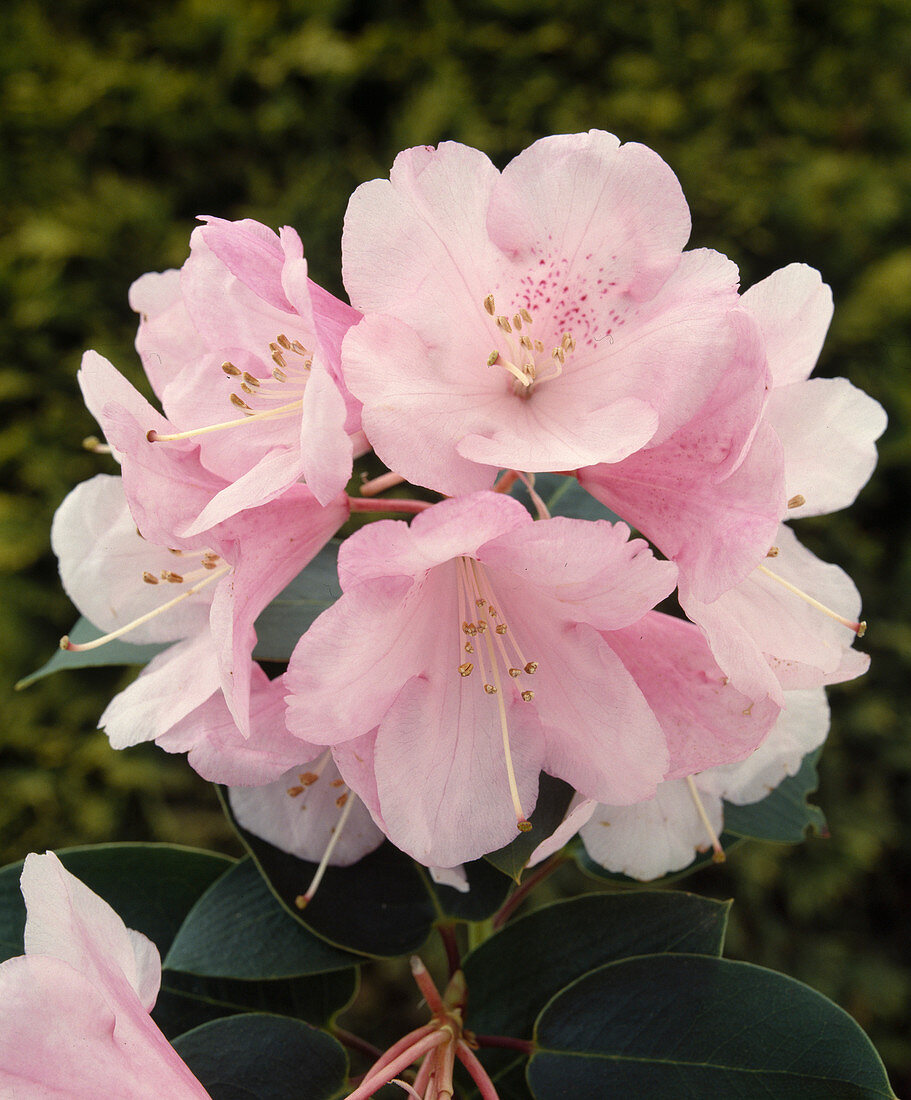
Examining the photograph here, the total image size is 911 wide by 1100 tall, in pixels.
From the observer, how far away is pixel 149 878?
2.85ft

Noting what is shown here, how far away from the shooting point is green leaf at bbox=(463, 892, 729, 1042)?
0.77m

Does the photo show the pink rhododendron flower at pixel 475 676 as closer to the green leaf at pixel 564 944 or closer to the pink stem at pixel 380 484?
the pink stem at pixel 380 484

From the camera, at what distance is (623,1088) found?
0.69 metres

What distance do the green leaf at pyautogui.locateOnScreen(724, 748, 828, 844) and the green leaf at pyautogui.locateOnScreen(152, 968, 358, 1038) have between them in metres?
0.37

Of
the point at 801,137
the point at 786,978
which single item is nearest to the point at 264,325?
the point at 786,978

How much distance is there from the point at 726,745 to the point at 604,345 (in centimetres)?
27

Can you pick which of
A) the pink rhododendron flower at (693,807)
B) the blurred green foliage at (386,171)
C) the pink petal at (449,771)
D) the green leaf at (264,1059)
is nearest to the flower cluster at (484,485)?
the pink petal at (449,771)

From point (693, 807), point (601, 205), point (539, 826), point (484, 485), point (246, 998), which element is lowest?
point (246, 998)

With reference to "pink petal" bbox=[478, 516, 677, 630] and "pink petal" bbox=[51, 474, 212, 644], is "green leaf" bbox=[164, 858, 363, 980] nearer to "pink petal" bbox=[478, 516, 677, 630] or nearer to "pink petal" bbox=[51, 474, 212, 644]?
"pink petal" bbox=[51, 474, 212, 644]

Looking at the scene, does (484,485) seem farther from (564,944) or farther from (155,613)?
(564,944)

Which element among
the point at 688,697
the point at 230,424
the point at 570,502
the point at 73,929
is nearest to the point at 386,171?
the point at 570,502

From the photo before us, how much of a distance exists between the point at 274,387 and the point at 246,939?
44 centimetres

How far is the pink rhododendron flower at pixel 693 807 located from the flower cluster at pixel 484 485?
10 centimetres

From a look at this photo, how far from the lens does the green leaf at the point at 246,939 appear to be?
0.77m
